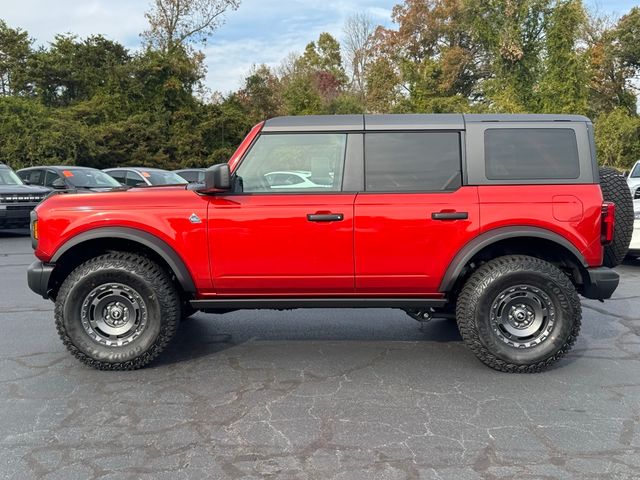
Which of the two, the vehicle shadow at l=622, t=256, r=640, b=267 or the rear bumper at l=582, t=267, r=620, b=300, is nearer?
the rear bumper at l=582, t=267, r=620, b=300

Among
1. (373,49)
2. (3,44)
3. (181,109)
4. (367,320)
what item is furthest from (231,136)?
(367,320)

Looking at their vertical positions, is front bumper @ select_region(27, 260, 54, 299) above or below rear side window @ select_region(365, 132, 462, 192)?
below

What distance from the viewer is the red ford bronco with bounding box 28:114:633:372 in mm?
4039

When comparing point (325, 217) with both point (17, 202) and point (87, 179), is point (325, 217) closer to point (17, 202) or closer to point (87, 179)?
point (17, 202)

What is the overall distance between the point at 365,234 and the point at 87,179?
36.2 ft

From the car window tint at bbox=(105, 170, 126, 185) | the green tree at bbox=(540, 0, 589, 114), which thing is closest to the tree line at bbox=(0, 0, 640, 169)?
the green tree at bbox=(540, 0, 589, 114)

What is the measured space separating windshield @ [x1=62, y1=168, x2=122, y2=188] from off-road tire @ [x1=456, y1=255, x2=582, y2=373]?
1090 cm

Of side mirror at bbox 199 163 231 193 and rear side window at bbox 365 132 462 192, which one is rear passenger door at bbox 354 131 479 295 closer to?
rear side window at bbox 365 132 462 192

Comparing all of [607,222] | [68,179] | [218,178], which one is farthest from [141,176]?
[607,222]

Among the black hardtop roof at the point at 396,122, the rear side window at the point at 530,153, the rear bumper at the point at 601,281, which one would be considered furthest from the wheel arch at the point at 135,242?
the rear bumper at the point at 601,281

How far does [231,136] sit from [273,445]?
31238mm

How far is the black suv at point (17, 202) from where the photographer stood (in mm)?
12203

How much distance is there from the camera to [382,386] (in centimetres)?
388

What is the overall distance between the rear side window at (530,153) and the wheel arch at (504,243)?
407 millimetres
